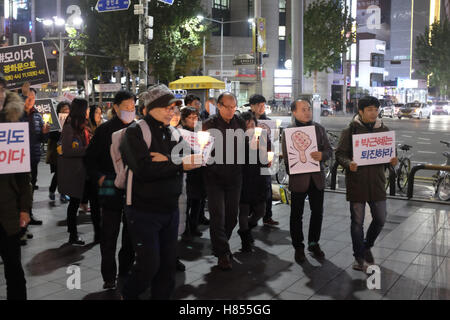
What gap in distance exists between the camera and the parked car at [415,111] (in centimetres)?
4616

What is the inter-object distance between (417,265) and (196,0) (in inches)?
1221

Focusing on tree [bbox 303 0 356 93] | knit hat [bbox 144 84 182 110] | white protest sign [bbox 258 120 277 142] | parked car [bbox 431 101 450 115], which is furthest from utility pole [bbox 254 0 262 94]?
parked car [bbox 431 101 450 115]

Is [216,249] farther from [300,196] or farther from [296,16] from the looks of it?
[296,16]

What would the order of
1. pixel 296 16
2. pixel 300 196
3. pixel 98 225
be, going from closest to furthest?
pixel 300 196
pixel 98 225
pixel 296 16

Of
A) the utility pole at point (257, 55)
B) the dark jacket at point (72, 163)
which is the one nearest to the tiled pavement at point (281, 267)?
the dark jacket at point (72, 163)

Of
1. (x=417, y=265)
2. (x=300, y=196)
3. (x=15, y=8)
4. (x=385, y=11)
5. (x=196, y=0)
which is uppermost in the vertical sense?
(x=385, y=11)

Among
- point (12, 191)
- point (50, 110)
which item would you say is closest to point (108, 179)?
point (12, 191)

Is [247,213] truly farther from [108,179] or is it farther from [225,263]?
[108,179]

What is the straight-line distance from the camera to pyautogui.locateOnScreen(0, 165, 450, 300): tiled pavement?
4.78 m

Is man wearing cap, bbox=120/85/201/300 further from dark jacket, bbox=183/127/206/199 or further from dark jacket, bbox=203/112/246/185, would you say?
dark jacket, bbox=183/127/206/199

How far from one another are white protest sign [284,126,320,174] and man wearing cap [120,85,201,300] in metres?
2.22
